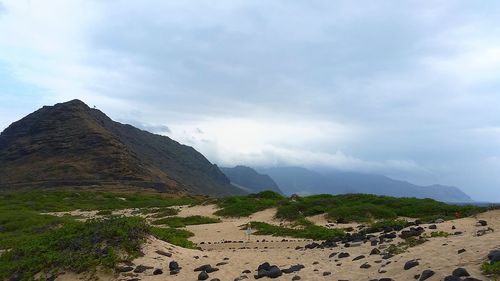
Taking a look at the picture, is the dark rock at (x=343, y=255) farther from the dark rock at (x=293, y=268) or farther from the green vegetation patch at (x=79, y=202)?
the green vegetation patch at (x=79, y=202)

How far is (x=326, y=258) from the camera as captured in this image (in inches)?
637

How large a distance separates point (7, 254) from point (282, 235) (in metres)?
14.2

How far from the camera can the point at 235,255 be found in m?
19.2

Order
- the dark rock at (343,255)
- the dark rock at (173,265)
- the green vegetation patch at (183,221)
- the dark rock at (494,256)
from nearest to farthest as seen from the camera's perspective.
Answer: the dark rock at (494,256) < the dark rock at (343,255) < the dark rock at (173,265) < the green vegetation patch at (183,221)

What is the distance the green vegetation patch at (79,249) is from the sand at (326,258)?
0.54 metres

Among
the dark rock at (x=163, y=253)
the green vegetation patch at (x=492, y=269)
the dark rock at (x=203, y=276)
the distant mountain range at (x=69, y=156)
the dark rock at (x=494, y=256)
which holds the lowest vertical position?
the dark rock at (x=203, y=276)

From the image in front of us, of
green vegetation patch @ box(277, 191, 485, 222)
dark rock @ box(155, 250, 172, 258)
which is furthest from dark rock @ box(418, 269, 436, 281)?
green vegetation patch @ box(277, 191, 485, 222)

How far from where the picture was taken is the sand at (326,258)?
39.4 ft

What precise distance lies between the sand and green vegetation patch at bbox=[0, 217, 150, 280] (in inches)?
21.2

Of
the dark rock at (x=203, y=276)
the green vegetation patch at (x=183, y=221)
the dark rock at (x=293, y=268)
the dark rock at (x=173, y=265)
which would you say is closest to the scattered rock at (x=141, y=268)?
the dark rock at (x=173, y=265)

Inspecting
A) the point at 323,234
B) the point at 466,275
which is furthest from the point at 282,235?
the point at 466,275

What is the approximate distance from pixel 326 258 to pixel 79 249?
9.40 meters

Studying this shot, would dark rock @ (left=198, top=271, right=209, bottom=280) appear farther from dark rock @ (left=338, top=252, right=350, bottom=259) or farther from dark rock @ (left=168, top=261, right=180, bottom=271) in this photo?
dark rock @ (left=338, top=252, right=350, bottom=259)

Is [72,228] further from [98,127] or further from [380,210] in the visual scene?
[98,127]
